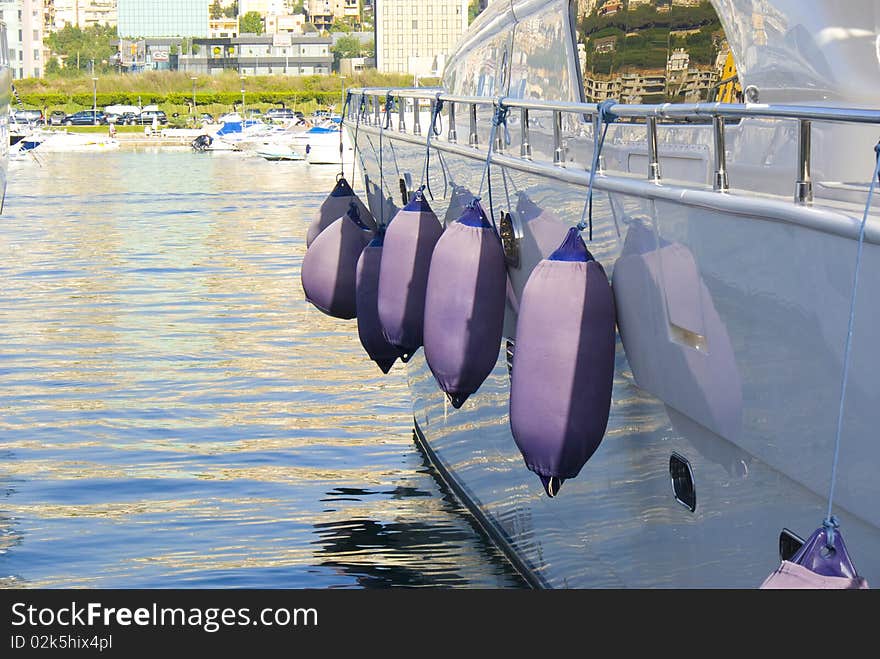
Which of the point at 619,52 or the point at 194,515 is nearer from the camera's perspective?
the point at 619,52

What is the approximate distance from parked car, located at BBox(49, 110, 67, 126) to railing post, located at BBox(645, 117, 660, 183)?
294 ft

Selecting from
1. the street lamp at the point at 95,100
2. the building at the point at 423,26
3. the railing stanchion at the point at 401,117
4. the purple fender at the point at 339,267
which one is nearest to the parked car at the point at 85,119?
the street lamp at the point at 95,100

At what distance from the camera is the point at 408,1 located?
45.9 ft

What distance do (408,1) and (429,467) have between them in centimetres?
605

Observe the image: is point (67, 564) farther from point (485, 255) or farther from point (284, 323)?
point (284, 323)

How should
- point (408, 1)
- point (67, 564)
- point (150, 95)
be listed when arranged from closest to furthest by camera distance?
1. point (67, 564)
2. point (408, 1)
3. point (150, 95)

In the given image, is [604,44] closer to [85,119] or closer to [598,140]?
[598,140]

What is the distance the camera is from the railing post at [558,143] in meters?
5.35

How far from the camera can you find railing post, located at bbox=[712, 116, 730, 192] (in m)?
3.88

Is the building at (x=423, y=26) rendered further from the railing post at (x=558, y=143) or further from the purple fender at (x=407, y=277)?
the railing post at (x=558, y=143)

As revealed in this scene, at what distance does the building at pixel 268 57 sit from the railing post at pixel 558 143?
159354 mm

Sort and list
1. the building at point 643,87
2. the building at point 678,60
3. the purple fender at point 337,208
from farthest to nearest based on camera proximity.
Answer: the purple fender at point 337,208
the building at point 643,87
the building at point 678,60

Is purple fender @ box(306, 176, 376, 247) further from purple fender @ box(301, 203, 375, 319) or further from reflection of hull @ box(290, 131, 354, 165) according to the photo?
reflection of hull @ box(290, 131, 354, 165)
